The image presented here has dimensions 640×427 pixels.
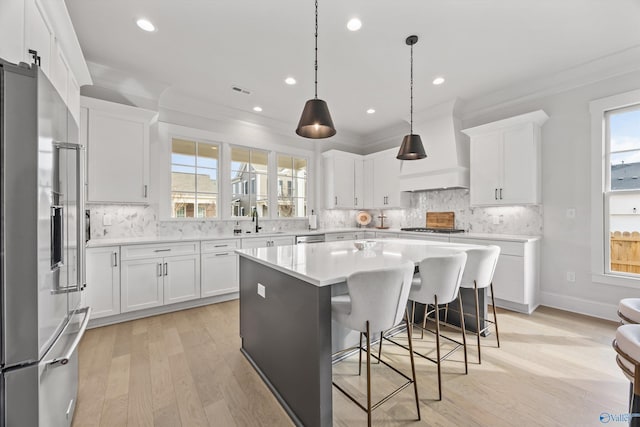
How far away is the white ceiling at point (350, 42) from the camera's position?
7.67ft

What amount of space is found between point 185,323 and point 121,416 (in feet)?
4.84

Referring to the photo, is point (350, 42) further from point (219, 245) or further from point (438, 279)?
point (219, 245)

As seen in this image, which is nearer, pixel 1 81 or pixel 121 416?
pixel 1 81

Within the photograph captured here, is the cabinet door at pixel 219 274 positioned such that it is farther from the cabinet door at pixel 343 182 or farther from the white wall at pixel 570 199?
the white wall at pixel 570 199

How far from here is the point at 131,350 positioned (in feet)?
8.23

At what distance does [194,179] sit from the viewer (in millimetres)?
4227

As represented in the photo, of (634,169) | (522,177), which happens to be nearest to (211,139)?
(522,177)

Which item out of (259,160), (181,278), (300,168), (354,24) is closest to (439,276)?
(354,24)

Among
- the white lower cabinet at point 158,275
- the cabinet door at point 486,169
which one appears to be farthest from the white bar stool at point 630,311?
the white lower cabinet at point 158,275

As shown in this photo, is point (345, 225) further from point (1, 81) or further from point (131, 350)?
point (1, 81)

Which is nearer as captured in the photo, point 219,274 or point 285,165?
point 219,274

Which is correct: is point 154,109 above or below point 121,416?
above

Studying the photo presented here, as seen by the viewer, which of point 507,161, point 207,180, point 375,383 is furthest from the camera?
point 207,180

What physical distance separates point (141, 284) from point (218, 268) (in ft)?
2.99
